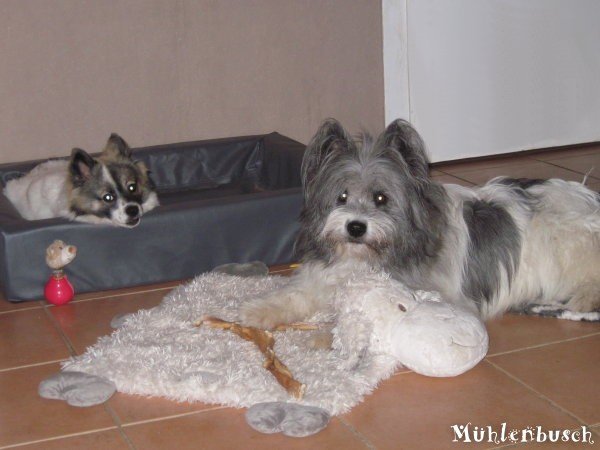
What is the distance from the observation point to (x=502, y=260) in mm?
3711

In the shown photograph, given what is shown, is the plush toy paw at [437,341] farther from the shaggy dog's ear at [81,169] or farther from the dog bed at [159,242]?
the shaggy dog's ear at [81,169]

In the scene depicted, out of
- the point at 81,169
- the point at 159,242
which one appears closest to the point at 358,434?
the point at 159,242

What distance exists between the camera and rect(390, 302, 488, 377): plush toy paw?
3072mm

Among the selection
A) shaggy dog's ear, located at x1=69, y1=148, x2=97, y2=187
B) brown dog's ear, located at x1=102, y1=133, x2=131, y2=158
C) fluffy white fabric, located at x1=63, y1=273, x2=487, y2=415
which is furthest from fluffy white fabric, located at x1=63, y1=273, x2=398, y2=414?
brown dog's ear, located at x1=102, y1=133, x2=131, y2=158

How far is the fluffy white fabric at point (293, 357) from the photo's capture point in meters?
3.05

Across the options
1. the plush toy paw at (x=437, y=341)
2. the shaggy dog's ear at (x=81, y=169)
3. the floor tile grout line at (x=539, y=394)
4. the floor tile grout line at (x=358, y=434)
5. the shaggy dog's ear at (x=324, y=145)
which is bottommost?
the floor tile grout line at (x=539, y=394)

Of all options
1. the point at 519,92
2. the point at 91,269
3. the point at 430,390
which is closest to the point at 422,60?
the point at 519,92

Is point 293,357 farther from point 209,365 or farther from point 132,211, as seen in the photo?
point 132,211

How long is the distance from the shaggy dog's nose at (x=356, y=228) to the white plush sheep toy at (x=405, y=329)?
0.17 meters

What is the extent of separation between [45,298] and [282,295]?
1222 millimetres

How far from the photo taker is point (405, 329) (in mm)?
3104

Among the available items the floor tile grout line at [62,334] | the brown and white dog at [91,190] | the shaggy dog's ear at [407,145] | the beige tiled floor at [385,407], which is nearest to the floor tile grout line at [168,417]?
the beige tiled floor at [385,407]

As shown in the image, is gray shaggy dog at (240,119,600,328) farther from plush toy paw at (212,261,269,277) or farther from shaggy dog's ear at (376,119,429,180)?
plush toy paw at (212,261,269,277)

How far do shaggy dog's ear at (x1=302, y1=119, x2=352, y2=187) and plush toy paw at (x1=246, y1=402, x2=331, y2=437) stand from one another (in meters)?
1.01
